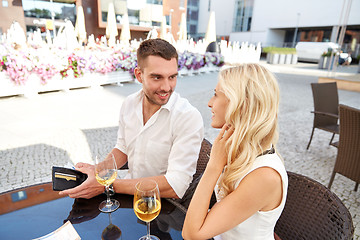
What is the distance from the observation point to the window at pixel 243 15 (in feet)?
119

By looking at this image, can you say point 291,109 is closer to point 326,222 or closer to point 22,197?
point 326,222

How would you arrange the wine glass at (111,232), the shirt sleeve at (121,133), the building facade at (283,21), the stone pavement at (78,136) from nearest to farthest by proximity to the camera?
the wine glass at (111,232) < the shirt sleeve at (121,133) < the stone pavement at (78,136) < the building facade at (283,21)

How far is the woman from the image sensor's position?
0.98 meters

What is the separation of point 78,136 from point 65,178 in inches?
127

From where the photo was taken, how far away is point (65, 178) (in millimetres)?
1365

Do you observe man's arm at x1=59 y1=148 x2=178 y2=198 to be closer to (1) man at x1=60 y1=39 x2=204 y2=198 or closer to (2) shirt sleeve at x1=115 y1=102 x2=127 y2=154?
(1) man at x1=60 y1=39 x2=204 y2=198

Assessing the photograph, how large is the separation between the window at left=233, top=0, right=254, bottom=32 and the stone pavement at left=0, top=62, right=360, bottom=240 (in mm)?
33528

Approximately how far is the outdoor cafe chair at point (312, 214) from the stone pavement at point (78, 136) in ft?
4.84

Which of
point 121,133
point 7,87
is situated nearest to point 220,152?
point 121,133

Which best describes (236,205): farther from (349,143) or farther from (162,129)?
(349,143)

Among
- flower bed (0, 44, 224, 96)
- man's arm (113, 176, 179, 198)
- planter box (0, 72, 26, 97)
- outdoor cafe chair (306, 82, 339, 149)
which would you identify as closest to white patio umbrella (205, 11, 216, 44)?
flower bed (0, 44, 224, 96)

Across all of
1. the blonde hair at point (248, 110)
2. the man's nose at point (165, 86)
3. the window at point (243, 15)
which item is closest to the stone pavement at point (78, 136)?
the blonde hair at point (248, 110)

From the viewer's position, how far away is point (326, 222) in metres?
1.15

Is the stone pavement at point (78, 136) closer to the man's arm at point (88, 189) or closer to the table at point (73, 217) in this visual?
the table at point (73, 217)
